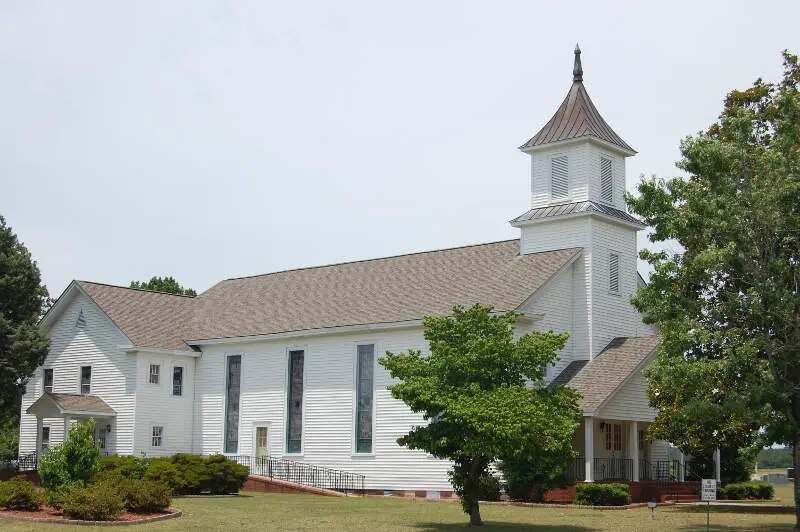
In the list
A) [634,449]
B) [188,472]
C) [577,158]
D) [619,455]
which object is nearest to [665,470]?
[619,455]

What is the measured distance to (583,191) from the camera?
1737 inches

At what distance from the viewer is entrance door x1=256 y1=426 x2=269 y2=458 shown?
46375mm

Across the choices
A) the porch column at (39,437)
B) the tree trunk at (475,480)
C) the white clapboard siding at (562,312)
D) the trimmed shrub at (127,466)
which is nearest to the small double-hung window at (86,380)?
the porch column at (39,437)

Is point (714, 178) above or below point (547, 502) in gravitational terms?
above

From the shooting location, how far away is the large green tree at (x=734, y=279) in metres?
→ 25.4

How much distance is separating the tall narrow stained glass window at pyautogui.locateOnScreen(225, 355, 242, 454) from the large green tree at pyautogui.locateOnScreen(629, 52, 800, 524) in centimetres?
2493

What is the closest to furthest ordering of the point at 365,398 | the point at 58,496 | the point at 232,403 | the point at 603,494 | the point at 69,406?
the point at 58,496, the point at 603,494, the point at 365,398, the point at 69,406, the point at 232,403

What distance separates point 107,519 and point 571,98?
28824 mm

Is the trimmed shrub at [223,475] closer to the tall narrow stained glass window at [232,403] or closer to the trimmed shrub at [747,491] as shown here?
the tall narrow stained glass window at [232,403]

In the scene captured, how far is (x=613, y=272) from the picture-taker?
145 ft

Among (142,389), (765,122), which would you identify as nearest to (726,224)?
(765,122)

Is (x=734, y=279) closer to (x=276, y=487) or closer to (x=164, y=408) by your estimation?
(x=276, y=487)

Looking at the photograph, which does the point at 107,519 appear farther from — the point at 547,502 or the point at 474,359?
the point at 547,502

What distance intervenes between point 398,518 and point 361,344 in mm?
14675
